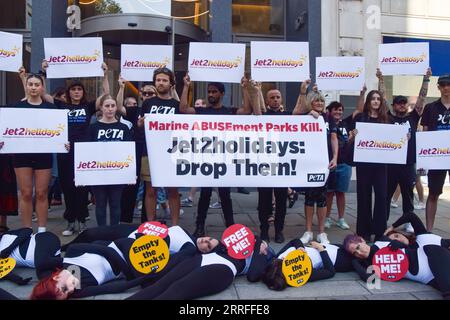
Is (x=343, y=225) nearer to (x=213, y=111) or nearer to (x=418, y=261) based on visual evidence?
(x=418, y=261)

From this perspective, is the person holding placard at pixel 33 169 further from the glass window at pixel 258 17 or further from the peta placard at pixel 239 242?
the glass window at pixel 258 17

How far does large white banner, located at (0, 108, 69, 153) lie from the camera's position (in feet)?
15.8

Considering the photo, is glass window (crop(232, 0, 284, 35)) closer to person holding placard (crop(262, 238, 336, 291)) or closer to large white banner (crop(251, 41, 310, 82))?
large white banner (crop(251, 41, 310, 82))

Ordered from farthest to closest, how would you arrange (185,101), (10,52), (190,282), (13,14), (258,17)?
(258,17) < (13,14) < (10,52) < (185,101) < (190,282)

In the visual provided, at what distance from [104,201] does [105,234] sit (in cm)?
64

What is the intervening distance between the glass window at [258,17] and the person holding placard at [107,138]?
6.37 metres

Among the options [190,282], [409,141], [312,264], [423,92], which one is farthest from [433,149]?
[190,282]

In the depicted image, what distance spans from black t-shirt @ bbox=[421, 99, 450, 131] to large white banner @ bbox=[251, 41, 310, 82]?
67.3 inches

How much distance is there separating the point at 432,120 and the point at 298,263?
9.61 feet

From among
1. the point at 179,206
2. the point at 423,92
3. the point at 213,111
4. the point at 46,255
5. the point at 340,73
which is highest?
the point at 340,73

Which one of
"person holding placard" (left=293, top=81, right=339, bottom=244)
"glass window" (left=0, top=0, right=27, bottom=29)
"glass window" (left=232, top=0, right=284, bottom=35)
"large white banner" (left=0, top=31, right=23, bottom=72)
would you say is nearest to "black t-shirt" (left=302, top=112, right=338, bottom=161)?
"person holding placard" (left=293, top=81, right=339, bottom=244)

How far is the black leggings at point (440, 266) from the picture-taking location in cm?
362

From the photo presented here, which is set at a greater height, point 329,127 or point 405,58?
point 405,58

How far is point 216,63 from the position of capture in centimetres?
531
